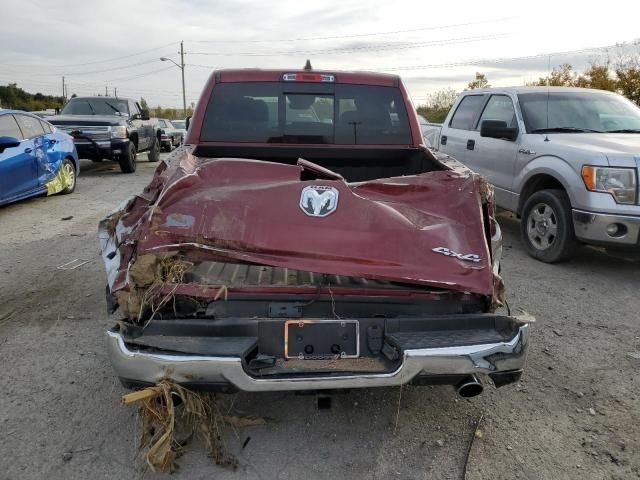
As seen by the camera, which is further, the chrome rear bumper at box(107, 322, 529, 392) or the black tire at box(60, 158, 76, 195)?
the black tire at box(60, 158, 76, 195)

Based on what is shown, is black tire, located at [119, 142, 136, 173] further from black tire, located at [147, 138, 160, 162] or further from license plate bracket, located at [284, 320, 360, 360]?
license plate bracket, located at [284, 320, 360, 360]

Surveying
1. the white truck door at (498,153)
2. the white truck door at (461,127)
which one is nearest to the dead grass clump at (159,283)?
the white truck door at (498,153)

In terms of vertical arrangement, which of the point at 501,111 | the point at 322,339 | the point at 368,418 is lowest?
the point at 368,418

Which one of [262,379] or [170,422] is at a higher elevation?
[262,379]

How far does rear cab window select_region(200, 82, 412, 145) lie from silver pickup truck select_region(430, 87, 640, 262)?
2402 mm

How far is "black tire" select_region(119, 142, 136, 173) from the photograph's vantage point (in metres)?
13.5

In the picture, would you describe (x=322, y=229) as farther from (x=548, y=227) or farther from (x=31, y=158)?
(x=31, y=158)

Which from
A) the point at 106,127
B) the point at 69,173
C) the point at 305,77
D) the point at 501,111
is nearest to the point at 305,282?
the point at 305,77

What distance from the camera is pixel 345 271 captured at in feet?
8.81

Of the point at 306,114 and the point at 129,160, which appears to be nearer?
the point at 306,114

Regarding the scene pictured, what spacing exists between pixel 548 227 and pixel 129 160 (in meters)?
10.7

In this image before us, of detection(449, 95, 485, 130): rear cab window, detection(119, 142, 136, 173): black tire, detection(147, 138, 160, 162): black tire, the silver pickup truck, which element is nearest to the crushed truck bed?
the silver pickup truck

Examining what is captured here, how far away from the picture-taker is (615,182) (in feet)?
17.6

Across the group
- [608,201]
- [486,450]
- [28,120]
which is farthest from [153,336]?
[28,120]
